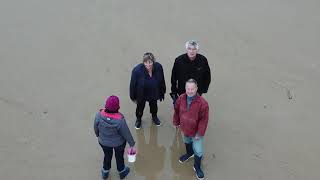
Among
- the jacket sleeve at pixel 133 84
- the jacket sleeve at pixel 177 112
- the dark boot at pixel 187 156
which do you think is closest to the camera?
the jacket sleeve at pixel 177 112

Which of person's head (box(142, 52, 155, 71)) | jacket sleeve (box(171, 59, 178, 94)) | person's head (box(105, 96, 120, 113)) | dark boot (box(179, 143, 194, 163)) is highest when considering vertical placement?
person's head (box(142, 52, 155, 71))

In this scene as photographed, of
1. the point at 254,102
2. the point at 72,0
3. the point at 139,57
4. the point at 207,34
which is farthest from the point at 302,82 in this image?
the point at 72,0

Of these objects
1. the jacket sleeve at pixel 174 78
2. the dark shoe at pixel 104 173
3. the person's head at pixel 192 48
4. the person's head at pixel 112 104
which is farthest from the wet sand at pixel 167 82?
the person's head at pixel 192 48

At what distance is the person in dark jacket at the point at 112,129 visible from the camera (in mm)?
5547

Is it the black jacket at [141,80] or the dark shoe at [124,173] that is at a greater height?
the black jacket at [141,80]

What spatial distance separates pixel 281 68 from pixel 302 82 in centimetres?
50

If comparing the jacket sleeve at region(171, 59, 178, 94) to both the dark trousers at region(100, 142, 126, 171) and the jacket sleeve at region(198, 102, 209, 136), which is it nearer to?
the jacket sleeve at region(198, 102, 209, 136)

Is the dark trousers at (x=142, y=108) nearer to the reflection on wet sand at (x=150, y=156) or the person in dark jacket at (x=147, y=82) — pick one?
the person in dark jacket at (x=147, y=82)

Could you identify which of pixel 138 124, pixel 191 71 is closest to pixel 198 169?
pixel 138 124

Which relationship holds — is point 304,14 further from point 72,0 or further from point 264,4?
point 72,0

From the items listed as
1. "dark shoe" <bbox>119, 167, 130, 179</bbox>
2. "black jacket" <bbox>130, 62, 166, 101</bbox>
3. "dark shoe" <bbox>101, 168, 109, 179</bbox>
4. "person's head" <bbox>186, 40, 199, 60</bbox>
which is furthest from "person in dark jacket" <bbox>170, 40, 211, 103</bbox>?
"dark shoe" <bbox>101, 168, 109, 179</bbox>

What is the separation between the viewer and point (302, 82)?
26.5 feet

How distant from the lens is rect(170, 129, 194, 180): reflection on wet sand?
656 cm

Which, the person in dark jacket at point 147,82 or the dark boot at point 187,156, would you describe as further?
the dark boot at point 187,156
